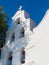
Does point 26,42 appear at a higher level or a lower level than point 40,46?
higher

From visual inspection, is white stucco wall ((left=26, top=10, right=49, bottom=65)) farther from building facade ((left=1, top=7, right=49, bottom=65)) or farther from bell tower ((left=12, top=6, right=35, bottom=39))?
bell tower ((left=12, top=6, right=35, bottom=39))

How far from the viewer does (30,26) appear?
1521 centimetres

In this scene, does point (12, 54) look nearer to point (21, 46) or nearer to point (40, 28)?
point (21, 46)

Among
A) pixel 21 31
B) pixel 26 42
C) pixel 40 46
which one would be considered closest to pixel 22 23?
pixel 21 31

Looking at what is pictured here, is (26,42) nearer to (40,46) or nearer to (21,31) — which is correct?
(21,31)

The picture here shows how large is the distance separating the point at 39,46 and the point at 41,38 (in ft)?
1.49

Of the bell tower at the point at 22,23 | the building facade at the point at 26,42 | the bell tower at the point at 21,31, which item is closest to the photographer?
the building facade at the point at 26,42

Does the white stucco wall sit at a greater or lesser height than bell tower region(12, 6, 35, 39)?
lesser

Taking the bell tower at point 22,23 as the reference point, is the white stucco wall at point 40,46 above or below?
below

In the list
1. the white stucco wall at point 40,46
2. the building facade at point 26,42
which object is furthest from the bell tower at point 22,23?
the white stucco wall at point 40,46

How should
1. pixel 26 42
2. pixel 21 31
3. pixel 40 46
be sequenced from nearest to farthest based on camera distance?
pixel 40 46
pixel 26 42
pixel 21 31

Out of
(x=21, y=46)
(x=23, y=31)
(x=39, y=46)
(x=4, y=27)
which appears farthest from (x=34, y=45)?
Answer: (x=4, y=27)

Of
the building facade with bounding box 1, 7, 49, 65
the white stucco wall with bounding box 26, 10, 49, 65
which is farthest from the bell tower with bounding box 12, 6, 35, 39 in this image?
the white stucco wall with bounding box 26, 10, 49, 65

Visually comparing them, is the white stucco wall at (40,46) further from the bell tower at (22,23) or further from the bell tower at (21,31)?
the bell tower at (22,23)
